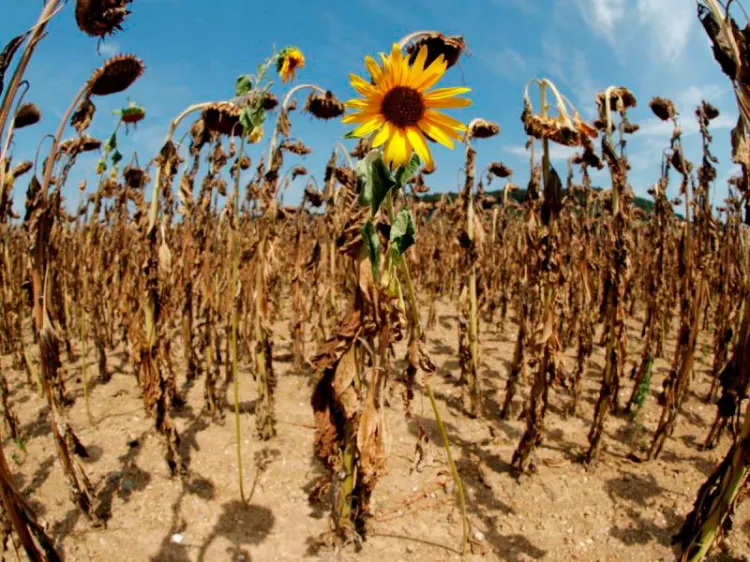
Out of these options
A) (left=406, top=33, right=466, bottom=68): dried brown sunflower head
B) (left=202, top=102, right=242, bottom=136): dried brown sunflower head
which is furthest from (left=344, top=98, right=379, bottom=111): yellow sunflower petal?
(left=202, top=102, right=242, bottom=136): dried brown sunflower head

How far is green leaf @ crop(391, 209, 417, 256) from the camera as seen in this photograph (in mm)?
1849

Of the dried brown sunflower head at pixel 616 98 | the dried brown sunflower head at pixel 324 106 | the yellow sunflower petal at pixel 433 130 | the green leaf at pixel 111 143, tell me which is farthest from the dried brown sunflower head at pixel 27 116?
the dried brown sunflower head at pixel 616 98

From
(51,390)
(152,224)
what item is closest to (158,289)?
(152,224)

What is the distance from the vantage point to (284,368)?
5.82 meters

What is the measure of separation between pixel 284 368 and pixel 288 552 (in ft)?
10.4

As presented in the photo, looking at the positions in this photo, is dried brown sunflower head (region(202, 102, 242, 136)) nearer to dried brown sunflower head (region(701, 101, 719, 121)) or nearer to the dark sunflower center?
the dark sunflower center

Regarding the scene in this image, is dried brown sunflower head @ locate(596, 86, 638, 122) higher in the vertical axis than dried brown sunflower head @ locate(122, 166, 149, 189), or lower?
higher

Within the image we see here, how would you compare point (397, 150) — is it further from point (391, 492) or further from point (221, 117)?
point (391, 492)

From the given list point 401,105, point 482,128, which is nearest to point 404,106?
point 401,105

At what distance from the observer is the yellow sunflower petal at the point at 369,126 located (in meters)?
1.64

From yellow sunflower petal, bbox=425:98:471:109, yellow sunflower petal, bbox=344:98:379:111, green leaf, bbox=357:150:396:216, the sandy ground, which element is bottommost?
the sandy ground

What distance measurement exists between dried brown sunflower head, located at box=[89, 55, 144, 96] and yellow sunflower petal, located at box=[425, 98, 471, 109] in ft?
3.97

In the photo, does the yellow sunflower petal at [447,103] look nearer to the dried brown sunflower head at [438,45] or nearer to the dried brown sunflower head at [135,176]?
the dried brown sunflower head at [438,45]

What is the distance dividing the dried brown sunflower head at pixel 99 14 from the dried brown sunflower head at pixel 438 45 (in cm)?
124
